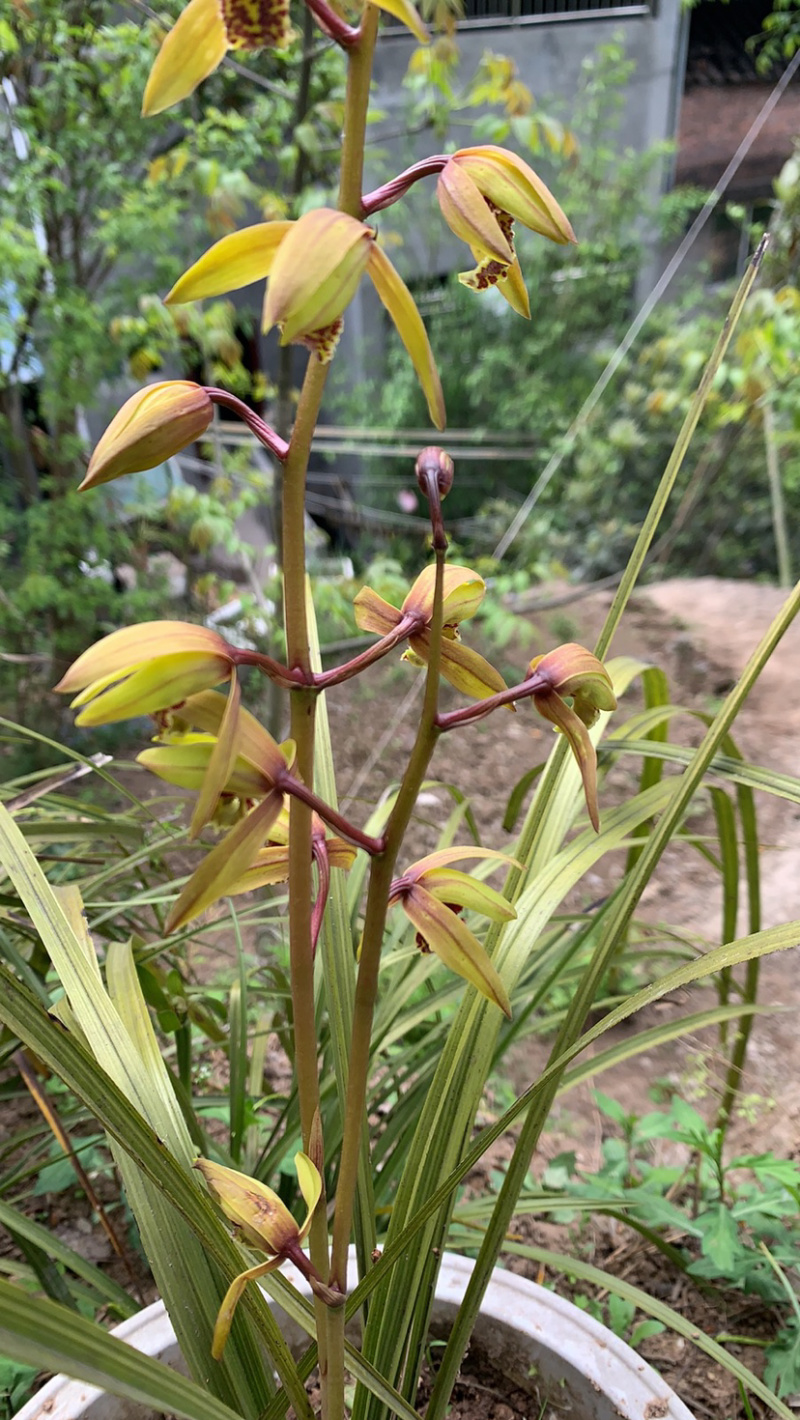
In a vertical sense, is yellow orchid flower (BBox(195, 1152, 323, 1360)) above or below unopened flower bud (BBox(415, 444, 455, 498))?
below

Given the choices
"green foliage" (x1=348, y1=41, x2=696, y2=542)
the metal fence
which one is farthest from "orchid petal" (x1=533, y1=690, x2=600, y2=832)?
the metal fence

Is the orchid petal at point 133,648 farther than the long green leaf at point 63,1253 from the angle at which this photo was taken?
No

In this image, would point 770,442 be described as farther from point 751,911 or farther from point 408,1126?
point 408,1126

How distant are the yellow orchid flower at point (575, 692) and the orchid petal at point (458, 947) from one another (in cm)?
7

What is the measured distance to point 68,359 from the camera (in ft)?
6.51

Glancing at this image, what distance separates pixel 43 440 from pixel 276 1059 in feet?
5.11

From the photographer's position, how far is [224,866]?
0.94 feet

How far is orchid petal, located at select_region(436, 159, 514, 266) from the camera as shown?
0.30 meters

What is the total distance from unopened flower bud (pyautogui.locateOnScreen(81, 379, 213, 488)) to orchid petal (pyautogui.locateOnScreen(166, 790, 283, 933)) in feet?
0.41

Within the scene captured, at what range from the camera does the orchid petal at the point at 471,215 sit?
11.7 inches

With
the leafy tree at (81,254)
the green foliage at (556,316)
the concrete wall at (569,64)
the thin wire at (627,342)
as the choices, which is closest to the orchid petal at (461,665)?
the leafy tree at (81,254)

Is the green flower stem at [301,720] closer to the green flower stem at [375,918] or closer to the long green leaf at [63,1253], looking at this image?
the green flower stem at [375,918]

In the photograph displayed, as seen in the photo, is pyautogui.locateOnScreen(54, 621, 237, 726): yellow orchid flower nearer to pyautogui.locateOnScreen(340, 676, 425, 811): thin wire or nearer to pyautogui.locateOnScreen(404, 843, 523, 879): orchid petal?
pyautogui.locateOnScreen(404, 843, 523, 879): orchid petal

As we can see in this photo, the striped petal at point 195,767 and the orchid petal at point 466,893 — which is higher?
the striped petal at point 195,767
